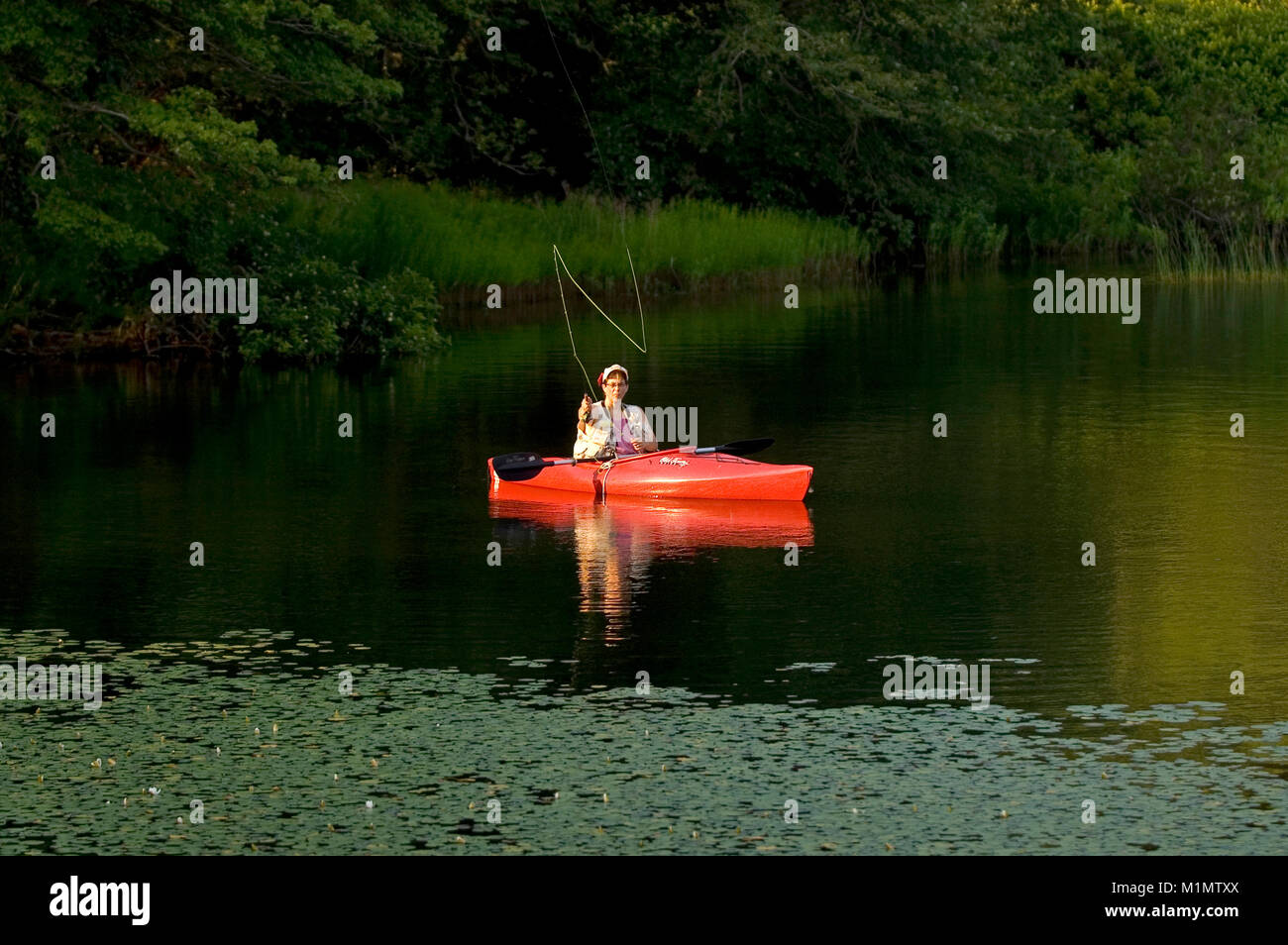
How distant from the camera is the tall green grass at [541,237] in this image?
106ft

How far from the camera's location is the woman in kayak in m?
15.6

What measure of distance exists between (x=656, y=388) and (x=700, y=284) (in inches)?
703

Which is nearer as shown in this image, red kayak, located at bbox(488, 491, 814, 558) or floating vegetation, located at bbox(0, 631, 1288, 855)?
floating vegetation, located at bbox(0, 631, 1288, 855)
